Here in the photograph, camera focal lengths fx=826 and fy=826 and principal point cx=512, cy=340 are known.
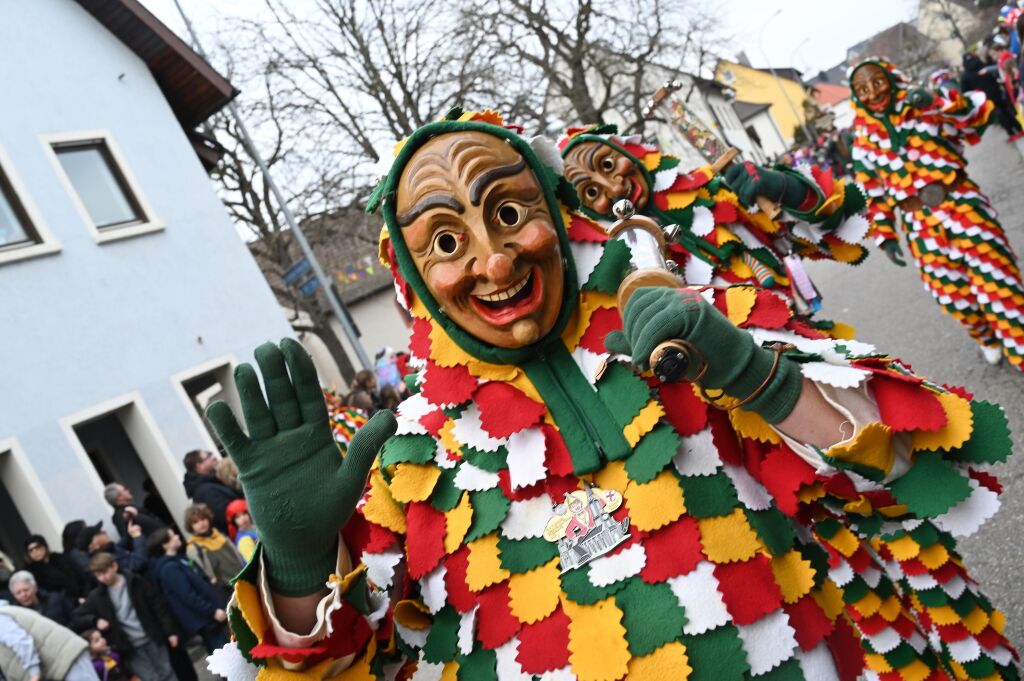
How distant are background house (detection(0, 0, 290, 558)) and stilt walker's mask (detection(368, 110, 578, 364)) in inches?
299

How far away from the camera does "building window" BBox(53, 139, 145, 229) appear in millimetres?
9750

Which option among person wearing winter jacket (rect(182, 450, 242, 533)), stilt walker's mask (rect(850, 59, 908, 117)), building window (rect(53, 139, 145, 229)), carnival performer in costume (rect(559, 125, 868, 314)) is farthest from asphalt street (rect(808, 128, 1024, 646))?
building window (rect(53, 139, 145, 229))

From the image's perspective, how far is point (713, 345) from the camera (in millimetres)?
1396

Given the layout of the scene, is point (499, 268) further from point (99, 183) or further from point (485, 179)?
point (99, 183)

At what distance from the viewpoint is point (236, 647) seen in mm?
1666

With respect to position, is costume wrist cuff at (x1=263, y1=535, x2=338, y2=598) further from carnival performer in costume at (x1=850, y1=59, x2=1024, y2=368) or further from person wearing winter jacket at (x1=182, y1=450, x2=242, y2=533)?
person wearing winter jacket at (x1=182, y1=450, x2=242, y2=533)

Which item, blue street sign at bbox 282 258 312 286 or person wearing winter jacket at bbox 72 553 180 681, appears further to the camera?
blue street sign at bbox 282 258 312 286

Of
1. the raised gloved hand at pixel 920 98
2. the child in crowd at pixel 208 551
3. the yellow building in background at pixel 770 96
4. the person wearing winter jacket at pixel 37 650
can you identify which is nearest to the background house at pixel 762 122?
the yellow building in background at pixel 770 96

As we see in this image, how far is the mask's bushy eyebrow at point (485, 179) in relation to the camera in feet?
5.73

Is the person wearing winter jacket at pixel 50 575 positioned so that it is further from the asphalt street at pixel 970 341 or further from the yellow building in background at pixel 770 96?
the yellow building in background at pixel 770 96

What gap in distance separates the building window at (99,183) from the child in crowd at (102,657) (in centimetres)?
585

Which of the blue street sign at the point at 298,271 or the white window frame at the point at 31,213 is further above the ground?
the white window frame at the point at 31,213

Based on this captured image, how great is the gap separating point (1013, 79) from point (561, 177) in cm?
670

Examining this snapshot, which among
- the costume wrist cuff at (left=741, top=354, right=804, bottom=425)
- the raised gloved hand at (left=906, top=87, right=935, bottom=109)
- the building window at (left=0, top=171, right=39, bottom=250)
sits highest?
the building window at (left=0, top=171, right=39, bottom=250)
